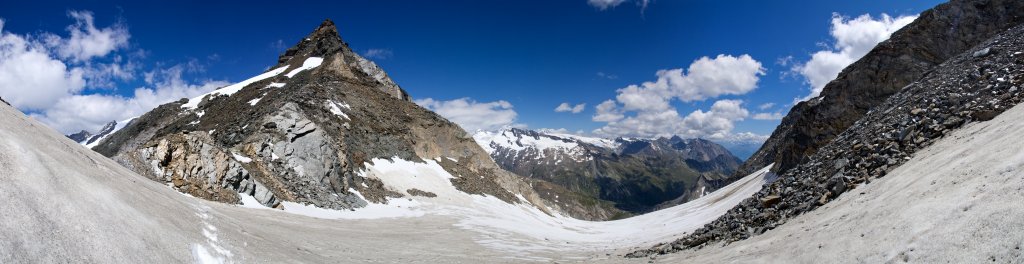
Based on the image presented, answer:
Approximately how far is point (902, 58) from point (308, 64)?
85.9 meters

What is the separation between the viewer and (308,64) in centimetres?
8156

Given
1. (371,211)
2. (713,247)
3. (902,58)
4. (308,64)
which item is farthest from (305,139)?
(902,58)

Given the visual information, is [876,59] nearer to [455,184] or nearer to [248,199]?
[455,184]

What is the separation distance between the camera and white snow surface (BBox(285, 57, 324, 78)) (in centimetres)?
7647

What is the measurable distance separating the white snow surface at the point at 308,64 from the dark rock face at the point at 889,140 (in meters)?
71.9

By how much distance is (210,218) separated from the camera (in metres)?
15.0

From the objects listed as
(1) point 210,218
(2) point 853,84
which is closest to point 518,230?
(1) point 210,218

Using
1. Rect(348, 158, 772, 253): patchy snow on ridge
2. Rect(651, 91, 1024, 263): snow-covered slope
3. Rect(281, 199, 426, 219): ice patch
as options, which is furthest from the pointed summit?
Rect(651, 91, 1024, 263): snow-covered slope

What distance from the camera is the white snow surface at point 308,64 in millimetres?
76475

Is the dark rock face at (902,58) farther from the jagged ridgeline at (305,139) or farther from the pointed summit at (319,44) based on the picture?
the pointed summit at (319,44)

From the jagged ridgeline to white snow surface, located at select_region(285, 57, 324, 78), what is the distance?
15.0 inches

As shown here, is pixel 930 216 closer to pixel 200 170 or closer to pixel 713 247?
pixel 713 247

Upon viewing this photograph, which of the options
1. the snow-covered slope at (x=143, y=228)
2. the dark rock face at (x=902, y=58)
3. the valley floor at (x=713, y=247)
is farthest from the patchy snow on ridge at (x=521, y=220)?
the valley floor at (x=713, y=247)

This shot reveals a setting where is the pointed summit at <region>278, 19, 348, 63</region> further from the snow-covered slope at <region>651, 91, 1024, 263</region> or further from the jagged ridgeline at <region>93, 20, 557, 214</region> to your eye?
the snow-covered slope at <region>651, 91, 1024, 263</region>
